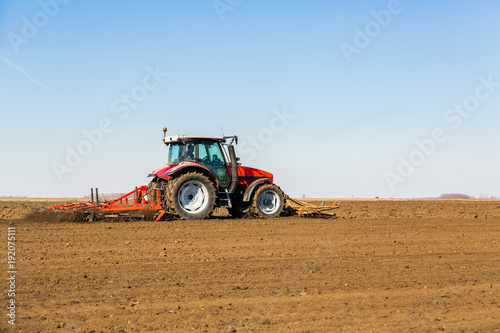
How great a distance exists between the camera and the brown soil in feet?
16.2

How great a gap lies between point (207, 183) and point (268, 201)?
216cm

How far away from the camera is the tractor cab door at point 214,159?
13820 millimetres

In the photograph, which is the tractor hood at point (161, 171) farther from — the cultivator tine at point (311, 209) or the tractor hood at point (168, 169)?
the cultivator tine at point (311, 209)

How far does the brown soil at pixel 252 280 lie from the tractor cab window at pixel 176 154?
321cm

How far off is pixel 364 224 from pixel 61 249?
24.5ft

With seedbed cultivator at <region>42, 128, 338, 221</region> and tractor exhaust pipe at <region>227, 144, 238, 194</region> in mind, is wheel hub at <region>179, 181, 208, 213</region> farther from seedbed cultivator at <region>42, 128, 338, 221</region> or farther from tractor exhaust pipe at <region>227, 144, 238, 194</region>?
tractor exhaust pipe at <region>227, 144, 238, 194</region>

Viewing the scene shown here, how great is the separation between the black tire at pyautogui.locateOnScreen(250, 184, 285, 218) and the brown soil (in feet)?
10.1

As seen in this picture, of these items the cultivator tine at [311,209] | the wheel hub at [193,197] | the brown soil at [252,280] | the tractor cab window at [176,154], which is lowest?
the brown soil at [252,280]

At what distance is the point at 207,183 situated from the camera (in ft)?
43.2

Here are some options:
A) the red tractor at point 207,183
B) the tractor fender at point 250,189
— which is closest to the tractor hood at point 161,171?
the red tractor at point 207,183

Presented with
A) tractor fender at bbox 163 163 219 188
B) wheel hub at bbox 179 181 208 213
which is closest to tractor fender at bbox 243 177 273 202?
tractor fender at bbox 163 163 219 188

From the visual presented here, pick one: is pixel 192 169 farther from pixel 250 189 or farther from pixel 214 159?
pixel 250 189

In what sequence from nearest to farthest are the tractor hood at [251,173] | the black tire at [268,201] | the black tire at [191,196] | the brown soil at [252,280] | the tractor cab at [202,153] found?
1. the brown soil at [252,280]
2. the black tire at [191,196]
3. the tractor cab at [202,153]
4. the black tire at [268,201]
5. the tractor hood at [251,173]

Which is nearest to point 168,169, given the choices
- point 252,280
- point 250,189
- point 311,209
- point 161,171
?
point 161,171
